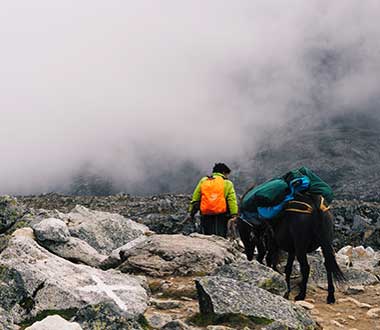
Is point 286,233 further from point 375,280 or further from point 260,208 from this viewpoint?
point 375,280

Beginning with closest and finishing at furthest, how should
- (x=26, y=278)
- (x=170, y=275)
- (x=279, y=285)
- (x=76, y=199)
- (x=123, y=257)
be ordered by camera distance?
(x=26, y=278) < (x=279, y=285) < (x=170, y=275) < (x=123, y=257) < (x=76, y=199)

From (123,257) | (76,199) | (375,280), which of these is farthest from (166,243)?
(76,199)

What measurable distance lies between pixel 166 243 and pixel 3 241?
3.89 m

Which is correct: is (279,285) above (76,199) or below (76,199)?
above

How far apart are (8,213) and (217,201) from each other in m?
7.11

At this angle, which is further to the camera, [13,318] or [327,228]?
[327,228]

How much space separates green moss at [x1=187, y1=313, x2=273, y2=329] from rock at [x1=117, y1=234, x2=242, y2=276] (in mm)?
3364

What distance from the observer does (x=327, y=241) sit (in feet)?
40.8

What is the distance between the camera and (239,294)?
9.16 meters

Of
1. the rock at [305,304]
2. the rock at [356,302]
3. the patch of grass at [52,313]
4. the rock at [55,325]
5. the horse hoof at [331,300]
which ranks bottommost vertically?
the rock at [356,302]

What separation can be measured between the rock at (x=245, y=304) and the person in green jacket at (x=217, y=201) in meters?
6.76

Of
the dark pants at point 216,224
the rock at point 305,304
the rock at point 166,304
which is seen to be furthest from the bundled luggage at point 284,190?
the rock at point 166,304

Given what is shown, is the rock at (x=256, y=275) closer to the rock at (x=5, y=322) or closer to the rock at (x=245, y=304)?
the rock at (x=245, y=304)

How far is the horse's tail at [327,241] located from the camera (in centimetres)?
1242
